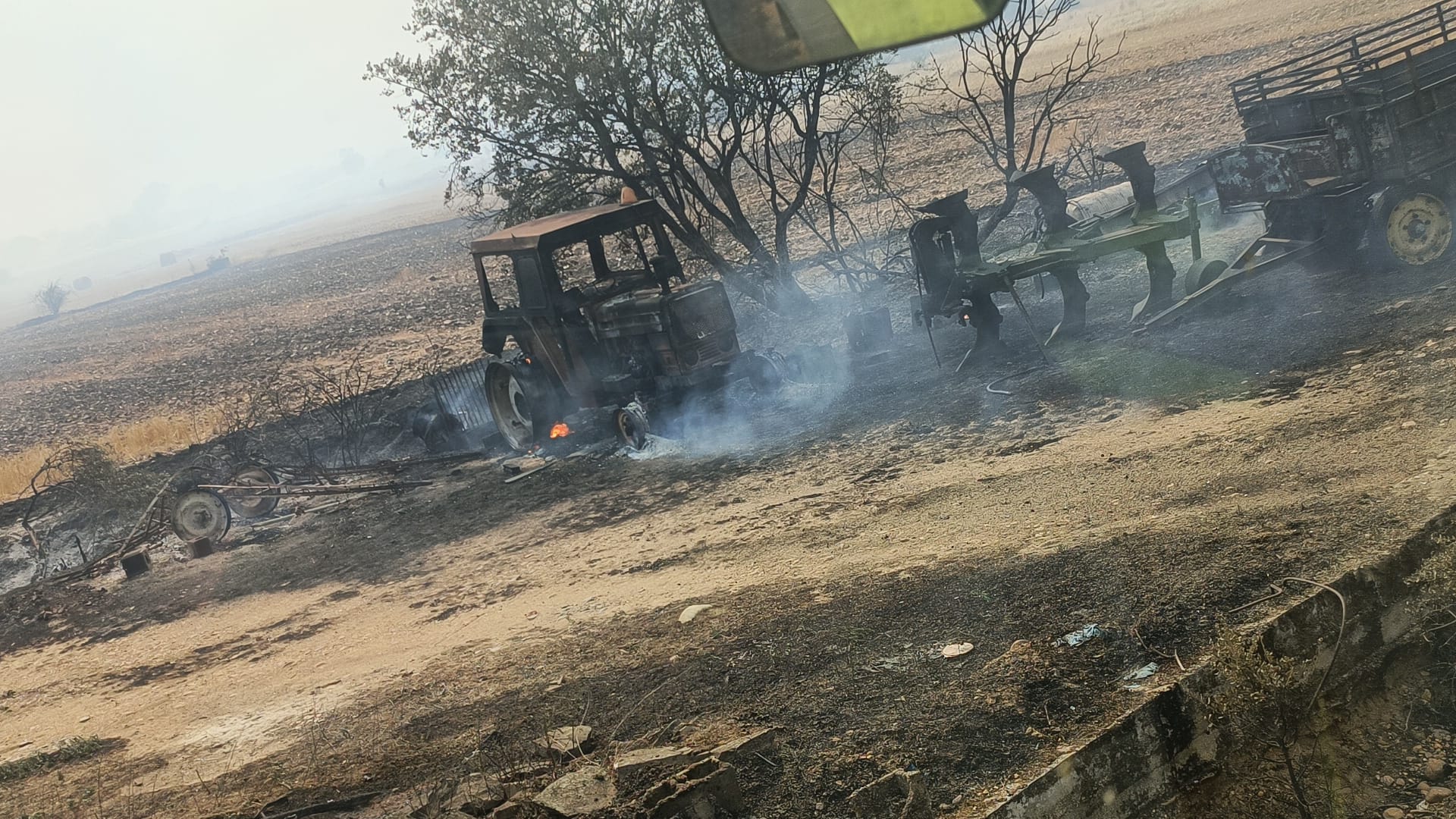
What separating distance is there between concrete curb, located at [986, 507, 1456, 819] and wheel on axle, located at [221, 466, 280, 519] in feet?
34.0

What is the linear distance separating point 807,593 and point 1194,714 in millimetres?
2534

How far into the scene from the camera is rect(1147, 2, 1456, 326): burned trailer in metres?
9.41

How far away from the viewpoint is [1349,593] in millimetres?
4355

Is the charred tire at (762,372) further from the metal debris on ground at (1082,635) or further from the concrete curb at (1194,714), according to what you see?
the concrete curb at (1194,714)

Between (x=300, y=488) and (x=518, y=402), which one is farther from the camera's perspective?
(x=518, y=402)

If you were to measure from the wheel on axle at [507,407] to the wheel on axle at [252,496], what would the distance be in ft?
8.97

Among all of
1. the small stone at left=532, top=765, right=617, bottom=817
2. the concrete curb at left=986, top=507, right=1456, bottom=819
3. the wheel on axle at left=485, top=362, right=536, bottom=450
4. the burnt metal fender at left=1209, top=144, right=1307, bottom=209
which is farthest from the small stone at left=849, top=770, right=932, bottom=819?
the wheel on axle at left=485, top=362, right=536, bottom=450

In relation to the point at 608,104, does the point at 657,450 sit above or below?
below

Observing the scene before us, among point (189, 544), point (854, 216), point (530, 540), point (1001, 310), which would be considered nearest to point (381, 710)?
point (530, 540)

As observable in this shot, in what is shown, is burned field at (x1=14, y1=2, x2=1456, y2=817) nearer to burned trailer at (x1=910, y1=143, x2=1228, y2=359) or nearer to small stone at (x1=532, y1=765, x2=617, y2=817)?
small stone at (x1=532, y1=765, x2=617, y2=817)

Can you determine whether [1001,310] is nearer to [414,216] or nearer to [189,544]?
[189,544]

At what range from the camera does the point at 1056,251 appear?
1065cm

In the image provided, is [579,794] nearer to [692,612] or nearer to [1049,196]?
[692,612]

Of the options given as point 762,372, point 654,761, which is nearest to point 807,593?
point 654,761
